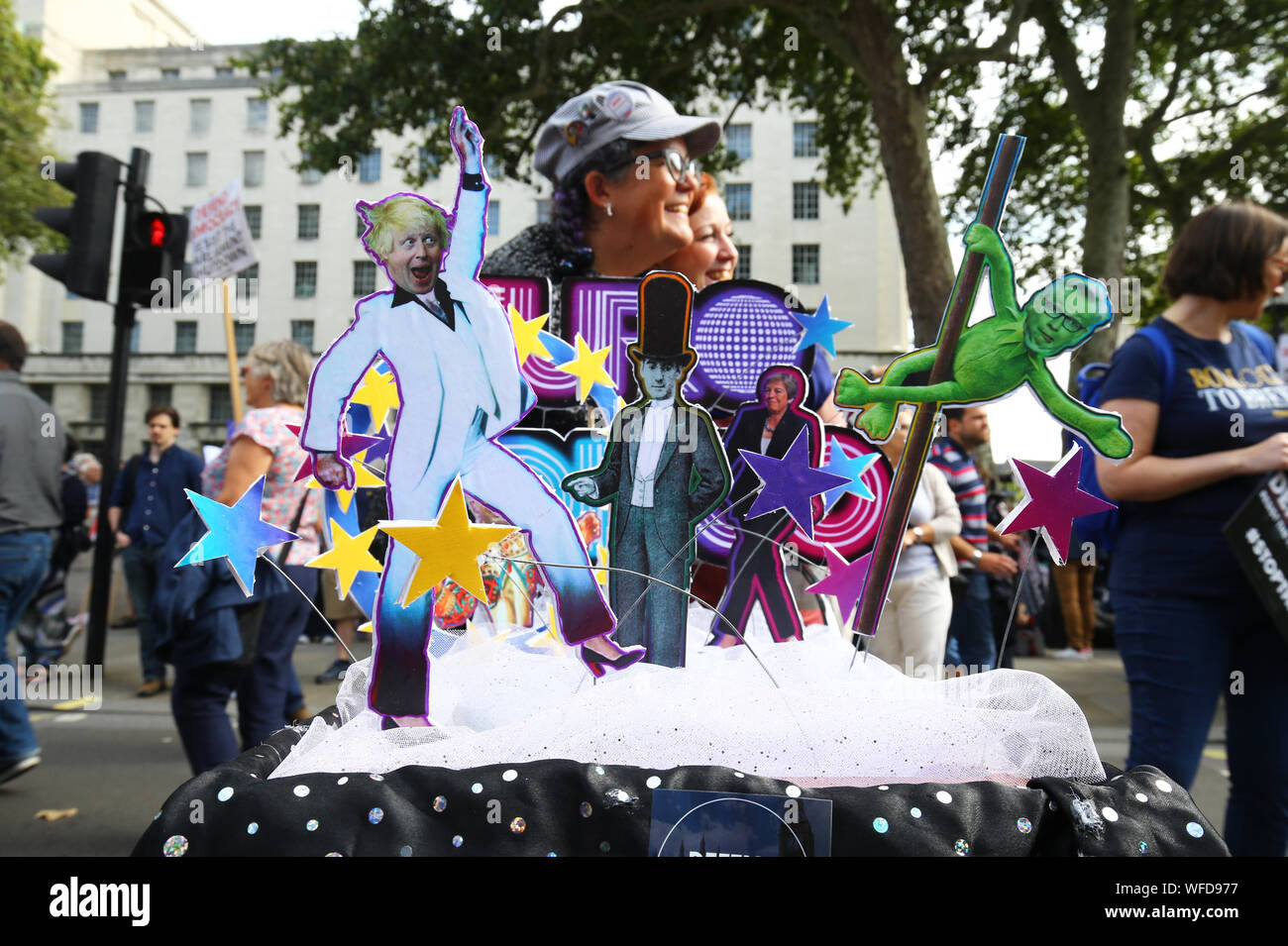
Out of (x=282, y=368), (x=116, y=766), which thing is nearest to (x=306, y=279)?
(x=116, y=766)

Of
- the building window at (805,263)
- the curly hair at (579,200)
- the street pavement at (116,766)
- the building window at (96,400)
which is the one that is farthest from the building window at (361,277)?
the curly hair at (579,200)

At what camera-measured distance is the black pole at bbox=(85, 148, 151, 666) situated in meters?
4.36

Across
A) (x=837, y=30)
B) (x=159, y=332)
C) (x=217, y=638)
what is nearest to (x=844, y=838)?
(x=217, y=638)

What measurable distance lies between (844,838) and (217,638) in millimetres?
1954

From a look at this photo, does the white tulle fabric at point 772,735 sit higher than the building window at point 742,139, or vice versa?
the building window at point 742,139

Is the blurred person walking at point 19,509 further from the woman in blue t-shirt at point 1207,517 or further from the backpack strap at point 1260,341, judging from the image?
the backpack strap at point 1260,341

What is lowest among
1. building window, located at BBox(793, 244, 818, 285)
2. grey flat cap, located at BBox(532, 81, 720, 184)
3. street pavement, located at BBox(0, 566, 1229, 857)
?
street pavement, located at BBox(0, 566, 1229, 857)

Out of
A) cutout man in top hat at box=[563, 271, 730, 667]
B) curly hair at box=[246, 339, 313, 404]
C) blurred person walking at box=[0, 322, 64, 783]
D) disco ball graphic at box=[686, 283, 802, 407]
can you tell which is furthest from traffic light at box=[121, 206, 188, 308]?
cutout man in top hat at box=[563, 271, 730, 667]

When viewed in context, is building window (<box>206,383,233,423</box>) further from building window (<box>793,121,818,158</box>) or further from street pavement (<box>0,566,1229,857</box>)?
street pavement (<box>0,566,1229,857</box>)

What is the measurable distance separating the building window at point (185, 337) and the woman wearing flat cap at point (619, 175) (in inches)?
1547

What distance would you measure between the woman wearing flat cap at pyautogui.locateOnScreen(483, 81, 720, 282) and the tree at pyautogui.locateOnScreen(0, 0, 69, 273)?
52.1 feet

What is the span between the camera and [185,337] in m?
37.2

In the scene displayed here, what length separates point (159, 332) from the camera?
36.8 metres

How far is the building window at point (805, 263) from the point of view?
97.8ft
